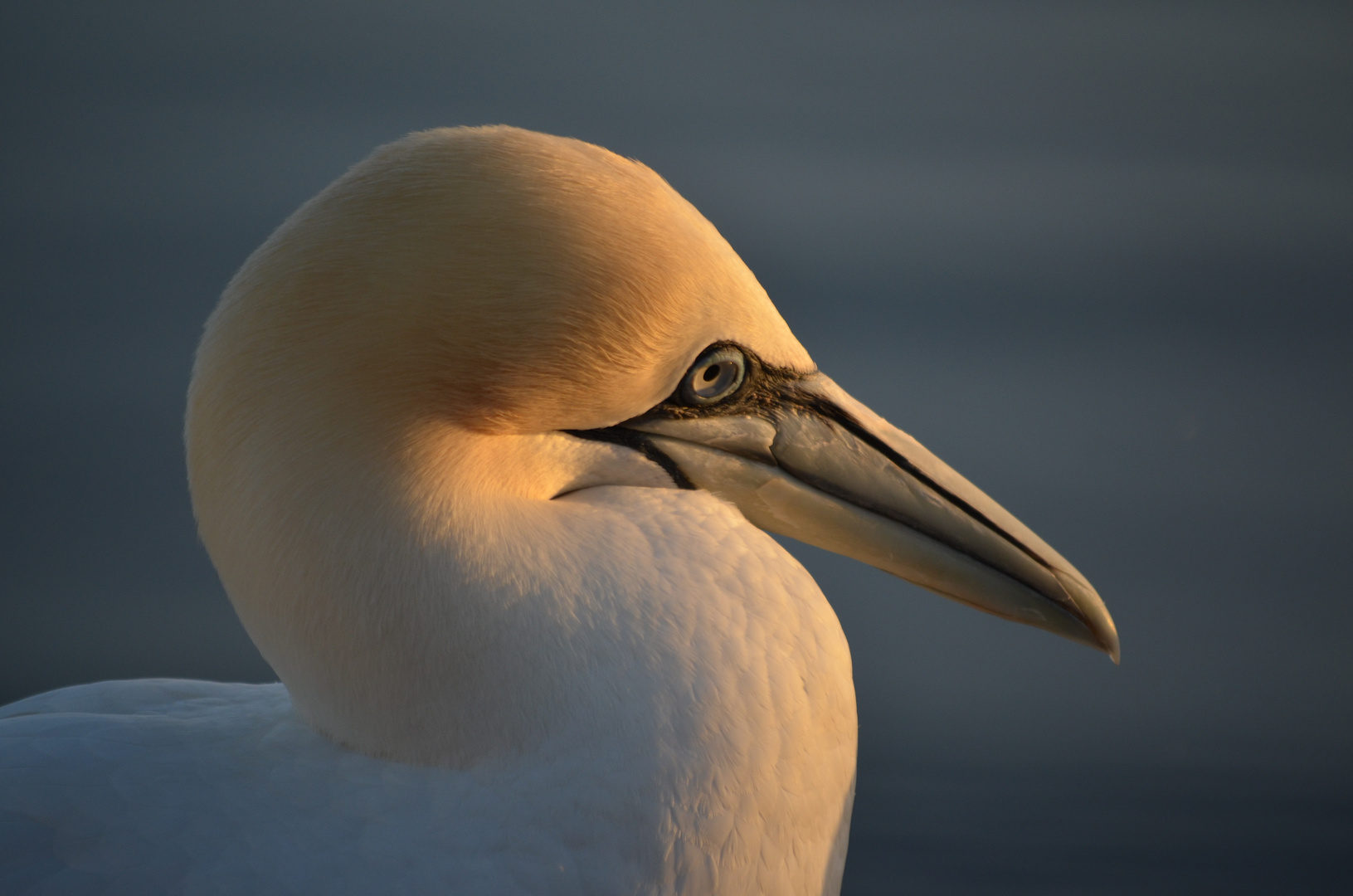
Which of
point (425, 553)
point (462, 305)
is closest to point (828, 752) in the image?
point (425, 553)

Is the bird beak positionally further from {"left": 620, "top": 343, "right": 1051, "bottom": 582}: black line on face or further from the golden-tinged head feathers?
the golden-tinged head feathers

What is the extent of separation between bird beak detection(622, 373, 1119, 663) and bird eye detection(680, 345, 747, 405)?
3cm

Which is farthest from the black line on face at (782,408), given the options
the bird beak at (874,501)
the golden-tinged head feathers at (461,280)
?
the golden-tinged head feathers at (461,280)

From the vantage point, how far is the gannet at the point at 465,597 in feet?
2.99

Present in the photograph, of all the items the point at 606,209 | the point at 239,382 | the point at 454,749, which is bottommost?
the point at 454,749

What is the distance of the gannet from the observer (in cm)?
91

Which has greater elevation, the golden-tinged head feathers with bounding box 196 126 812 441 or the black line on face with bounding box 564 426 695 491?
the golden-tinged head feathers with bounding box 196 126 812 441

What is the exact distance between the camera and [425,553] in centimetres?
94

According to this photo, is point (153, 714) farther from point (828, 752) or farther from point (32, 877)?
point (828, 752)

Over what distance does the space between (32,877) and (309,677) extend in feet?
0.85

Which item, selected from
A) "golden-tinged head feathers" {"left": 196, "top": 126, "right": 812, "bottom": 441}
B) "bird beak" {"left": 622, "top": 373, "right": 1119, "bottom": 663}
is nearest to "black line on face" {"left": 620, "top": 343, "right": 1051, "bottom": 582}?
"bird beak" {"left": 622, "top": 373, "right": 1119, "bottom": 663}

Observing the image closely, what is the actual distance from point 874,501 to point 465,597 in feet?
1.37

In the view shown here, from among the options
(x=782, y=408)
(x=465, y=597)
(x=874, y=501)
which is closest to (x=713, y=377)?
(x=782, y=408)

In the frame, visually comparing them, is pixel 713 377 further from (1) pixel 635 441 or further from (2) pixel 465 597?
(2) pixel 465 597
